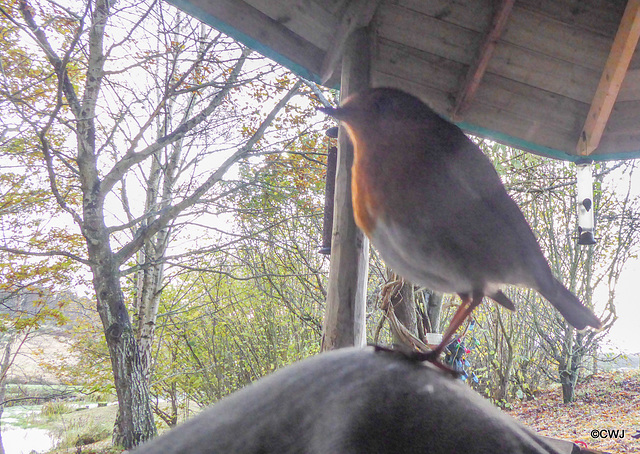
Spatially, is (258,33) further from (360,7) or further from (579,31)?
(579,31)

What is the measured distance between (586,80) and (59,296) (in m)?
5.29

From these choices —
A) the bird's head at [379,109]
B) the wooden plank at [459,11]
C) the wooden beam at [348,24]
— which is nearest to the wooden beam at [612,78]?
the wooden plank at [459,11]

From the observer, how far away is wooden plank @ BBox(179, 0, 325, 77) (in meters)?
0.84

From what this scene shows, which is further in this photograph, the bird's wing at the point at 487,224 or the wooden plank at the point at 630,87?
the wooden plank at the point at 630,87

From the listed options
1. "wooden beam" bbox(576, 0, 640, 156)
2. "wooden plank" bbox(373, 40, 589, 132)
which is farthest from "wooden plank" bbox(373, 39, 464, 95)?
"wooden beam" bbox(576, 0, 640, 156)

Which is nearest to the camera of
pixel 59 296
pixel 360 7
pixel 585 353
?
pixel 360 7

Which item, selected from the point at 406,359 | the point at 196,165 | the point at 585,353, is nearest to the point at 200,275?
the point at 196,165

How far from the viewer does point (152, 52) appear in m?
3.60

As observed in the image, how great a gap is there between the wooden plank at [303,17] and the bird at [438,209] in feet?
1.68

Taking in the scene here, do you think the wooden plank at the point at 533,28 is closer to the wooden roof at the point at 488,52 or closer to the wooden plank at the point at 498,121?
the wooden roof at the point at 488,52

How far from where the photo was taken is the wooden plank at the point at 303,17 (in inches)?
35.8

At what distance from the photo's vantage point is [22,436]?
5586mm

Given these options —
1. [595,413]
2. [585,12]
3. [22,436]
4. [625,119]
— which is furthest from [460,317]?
[22,436]

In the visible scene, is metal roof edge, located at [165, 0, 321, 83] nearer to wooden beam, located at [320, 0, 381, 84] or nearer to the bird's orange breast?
wooden beam, located at [320, 0, 381, 84]
